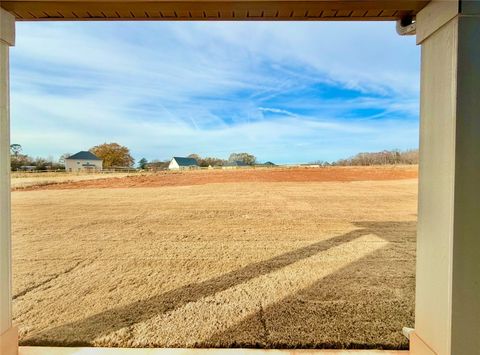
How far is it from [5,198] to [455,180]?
2353 millimetres

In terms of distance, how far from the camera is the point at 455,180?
1.15 m

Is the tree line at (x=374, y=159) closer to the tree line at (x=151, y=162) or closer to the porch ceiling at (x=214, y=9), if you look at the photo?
the tree line at (x=151, y=162)

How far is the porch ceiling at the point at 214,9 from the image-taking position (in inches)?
55.3

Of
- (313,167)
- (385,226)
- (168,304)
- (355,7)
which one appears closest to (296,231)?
(385,226)

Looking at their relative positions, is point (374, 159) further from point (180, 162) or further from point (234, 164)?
point (180, 162)

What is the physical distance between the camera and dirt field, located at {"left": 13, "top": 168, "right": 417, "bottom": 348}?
1.74 metres

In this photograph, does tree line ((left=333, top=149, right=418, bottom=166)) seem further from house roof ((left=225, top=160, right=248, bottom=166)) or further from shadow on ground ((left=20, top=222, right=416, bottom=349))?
shadow on ground ((left=20, top=222, right=416, bottom=349))

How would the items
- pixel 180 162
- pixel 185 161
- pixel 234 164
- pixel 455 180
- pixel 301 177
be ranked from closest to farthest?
pixel 455 180 < pixel 301 177 < pixel 234 164 < pixel 180 162 < pixel 185 161

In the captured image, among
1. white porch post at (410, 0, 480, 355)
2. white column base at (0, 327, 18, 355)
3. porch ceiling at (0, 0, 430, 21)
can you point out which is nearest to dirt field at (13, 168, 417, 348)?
white column base at (0, 327, 18, 355)

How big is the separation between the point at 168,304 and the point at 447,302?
1.97m

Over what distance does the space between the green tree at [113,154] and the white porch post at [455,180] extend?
96.0ft

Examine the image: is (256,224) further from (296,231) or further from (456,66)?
(456,66)

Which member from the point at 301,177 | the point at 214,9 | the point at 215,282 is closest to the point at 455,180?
the point at 214,9

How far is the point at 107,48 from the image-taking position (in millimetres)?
6680
